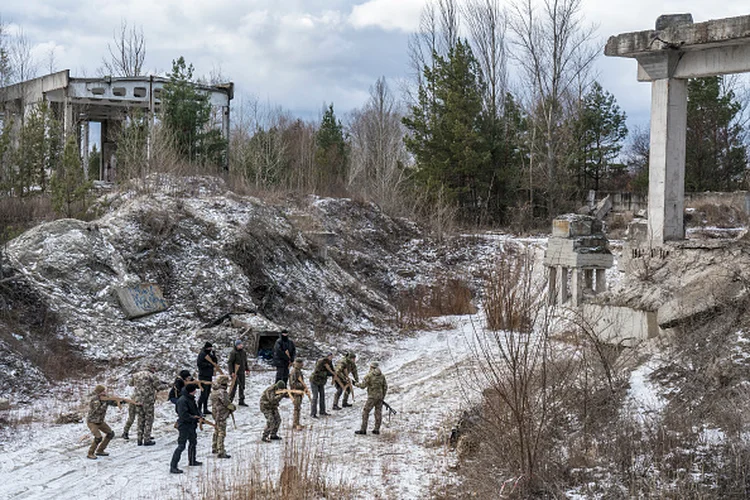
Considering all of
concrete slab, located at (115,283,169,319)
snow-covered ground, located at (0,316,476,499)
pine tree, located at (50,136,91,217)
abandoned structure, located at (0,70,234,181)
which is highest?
abandoned structure, located at (0,70,234,181)

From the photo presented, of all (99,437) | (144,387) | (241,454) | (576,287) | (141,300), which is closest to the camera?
(99,437)

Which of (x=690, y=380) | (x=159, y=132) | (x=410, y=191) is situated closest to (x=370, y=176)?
(x=410, y=191)

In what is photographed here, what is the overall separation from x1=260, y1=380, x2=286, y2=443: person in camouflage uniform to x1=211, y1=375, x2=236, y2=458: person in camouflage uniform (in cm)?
89

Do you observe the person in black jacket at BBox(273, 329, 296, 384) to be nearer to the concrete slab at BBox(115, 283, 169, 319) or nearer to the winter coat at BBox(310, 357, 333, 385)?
the winter coat at BBox(310, 357, 333, 385)

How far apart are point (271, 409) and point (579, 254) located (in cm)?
1115

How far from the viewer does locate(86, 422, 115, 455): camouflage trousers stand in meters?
12.1

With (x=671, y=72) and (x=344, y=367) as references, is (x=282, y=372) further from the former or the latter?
(x=671, y=72)

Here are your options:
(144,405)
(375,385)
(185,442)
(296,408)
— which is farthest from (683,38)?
(144,405)

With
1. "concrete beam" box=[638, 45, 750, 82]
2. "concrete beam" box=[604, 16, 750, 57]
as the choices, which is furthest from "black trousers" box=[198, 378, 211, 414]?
"concrete beam" box=[638, 45, 750, 82]

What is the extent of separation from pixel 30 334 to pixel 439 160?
1007 inches

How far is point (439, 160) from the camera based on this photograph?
39844 millimetres

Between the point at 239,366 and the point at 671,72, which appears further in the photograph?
the point at 671,72

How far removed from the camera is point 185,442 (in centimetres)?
1163

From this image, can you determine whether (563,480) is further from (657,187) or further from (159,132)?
(159,132)
